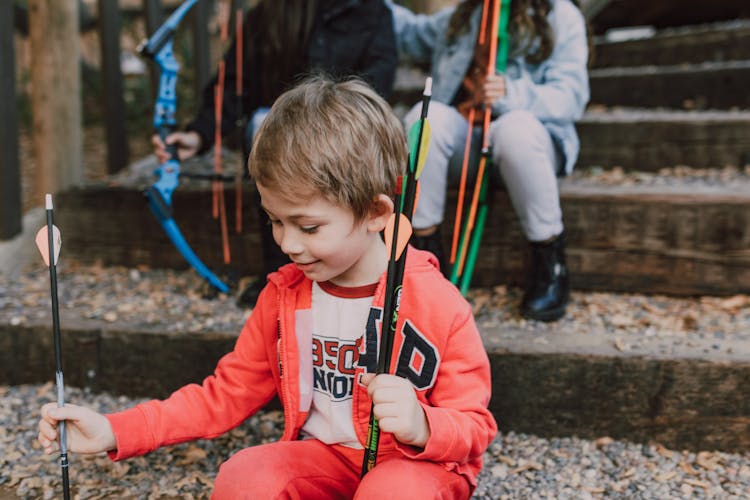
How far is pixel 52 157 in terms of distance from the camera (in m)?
2.73

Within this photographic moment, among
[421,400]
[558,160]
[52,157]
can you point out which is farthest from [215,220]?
[421,400]

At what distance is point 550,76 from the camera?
2184 mm

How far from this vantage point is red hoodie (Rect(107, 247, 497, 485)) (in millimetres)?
1275

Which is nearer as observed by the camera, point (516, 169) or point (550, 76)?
point (516, 169)

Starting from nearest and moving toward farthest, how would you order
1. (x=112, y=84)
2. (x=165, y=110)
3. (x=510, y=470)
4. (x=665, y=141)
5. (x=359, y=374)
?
(x=359, y=374) < (x=510, y=470) < (x=165, y=110) < (x=665, y=141) < (x=112, y=84)

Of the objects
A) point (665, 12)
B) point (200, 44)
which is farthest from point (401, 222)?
point (665, 12)

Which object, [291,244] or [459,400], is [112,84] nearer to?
[291,244]

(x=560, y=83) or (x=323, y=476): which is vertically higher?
(x=560, y=83)

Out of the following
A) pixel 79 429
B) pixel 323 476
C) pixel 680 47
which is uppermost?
pixel 680 47

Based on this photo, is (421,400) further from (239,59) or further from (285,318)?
(239,59)

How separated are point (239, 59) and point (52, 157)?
0.91 metres

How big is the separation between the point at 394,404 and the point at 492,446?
0.73 meters

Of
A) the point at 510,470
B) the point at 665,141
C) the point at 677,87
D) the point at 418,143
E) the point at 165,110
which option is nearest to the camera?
the point at 418,143

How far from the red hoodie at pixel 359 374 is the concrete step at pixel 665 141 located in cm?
144
